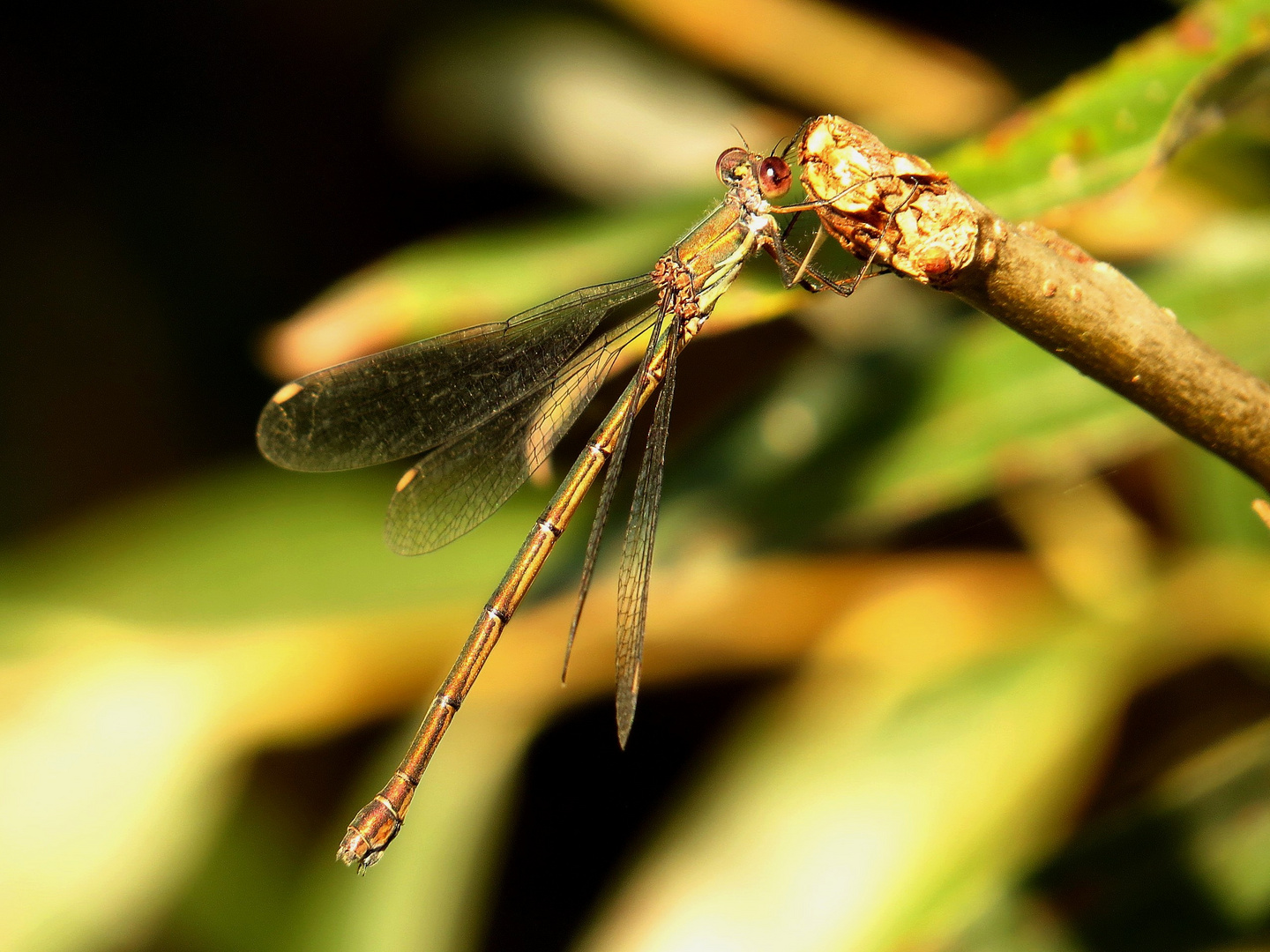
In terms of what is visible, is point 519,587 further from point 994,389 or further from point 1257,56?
point 1257,56

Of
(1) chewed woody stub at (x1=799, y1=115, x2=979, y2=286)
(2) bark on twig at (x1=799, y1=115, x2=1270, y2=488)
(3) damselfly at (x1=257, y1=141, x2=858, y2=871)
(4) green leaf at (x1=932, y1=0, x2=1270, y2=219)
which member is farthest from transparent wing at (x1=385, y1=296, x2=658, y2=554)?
(2) bark on twig at (x1=799, y1=115, x2=1270, y2=488)

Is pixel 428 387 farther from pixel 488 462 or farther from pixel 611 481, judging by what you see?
pixel 611 481

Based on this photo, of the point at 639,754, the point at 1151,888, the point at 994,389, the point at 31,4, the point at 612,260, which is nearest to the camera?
the point at 1151,888

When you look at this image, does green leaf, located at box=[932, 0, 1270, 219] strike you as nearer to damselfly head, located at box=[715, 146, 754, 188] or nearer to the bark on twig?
damselfly head, located at box=[715, 146, 754, 188]

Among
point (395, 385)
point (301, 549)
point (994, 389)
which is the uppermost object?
point (301, 549)

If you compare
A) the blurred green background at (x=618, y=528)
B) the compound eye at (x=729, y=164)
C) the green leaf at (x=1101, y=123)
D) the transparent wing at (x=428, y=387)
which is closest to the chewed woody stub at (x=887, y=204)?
the blurred green background at (x=618, y=528)

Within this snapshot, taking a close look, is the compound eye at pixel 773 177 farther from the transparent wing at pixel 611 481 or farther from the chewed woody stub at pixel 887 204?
the chewed woody stub at pixel 887 204

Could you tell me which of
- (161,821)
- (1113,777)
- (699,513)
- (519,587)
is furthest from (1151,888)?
(161,821)
